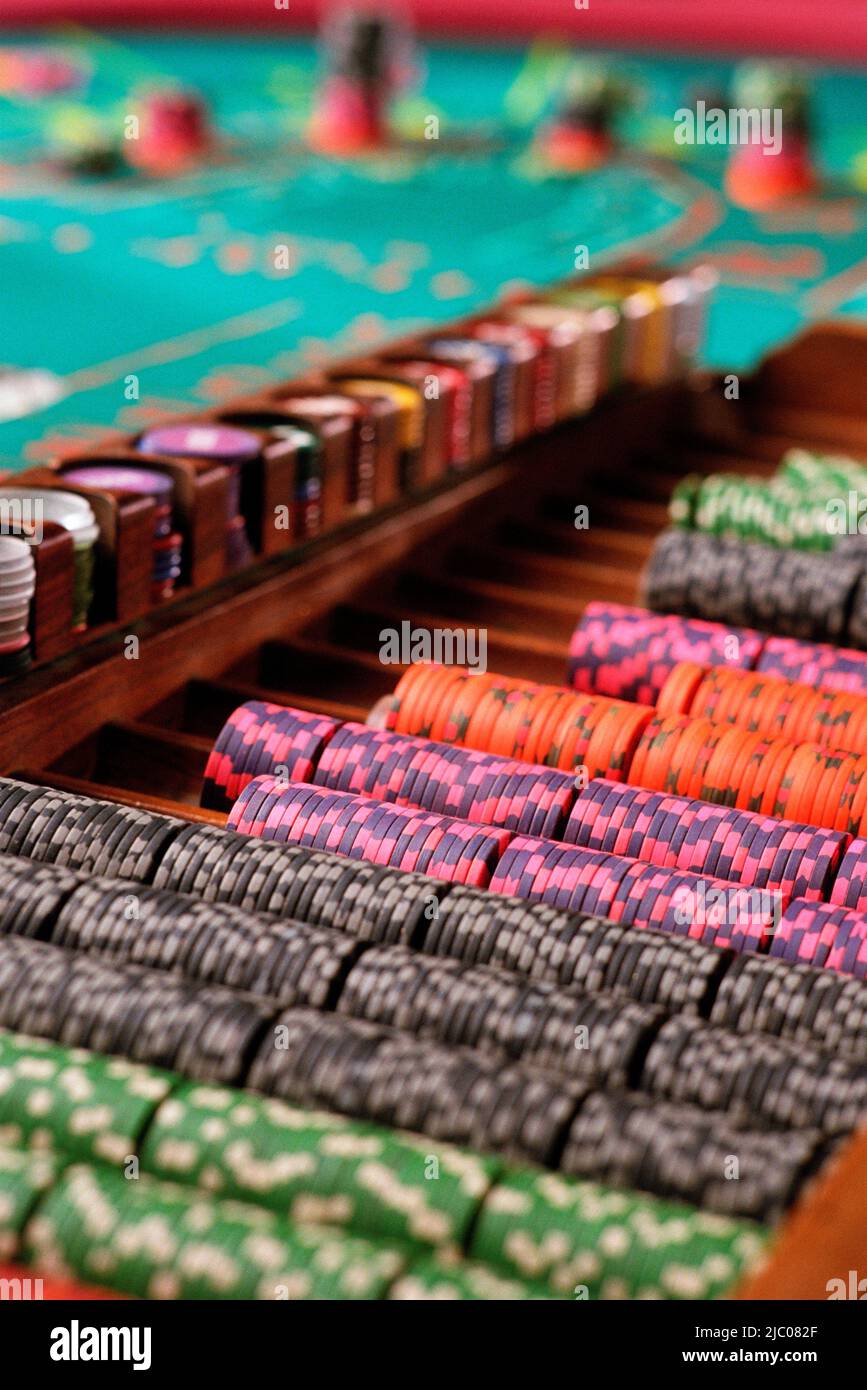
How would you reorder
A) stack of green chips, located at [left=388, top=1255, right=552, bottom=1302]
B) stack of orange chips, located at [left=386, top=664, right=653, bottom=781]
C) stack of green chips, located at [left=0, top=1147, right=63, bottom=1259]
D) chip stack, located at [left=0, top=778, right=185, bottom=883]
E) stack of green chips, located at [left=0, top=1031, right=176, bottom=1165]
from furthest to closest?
stack of orange chips, located at [left=386, top=664, right=653, bottom=781], chip stack, located at [left=0, top=778, right=185, bottom=883], stack of green chips, located at [left=0, top=1031, right=176, bottom=1165], stack of green chips, located at [left=0, top=1147, right=63, bottom=1259], stack of green chips, located at [left=388, top=1255, right=552, bottom=1302]

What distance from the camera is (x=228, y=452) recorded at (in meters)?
4.59

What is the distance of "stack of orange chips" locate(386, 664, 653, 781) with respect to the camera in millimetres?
3924

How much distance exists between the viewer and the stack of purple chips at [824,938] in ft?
10.5

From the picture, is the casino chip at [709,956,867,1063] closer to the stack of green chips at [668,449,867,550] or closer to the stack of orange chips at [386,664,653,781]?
the stack of orange chips at [386,664,653,781]

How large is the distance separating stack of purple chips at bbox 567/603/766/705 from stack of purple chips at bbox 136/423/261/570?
0.81 metres

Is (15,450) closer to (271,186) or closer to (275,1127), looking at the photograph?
(275,1127)

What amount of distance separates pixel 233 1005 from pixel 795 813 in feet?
4.39

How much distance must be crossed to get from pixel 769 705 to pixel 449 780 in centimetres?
77

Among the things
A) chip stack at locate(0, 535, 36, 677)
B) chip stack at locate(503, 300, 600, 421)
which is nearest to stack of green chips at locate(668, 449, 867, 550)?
chip stack at locate(503, 300, 600, 421)

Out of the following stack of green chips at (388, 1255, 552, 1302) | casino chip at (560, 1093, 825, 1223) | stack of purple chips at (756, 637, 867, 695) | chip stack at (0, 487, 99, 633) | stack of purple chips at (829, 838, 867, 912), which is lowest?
stack of green chips at (388, 1255, 552, 1302)

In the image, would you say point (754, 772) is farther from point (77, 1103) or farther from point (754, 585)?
point (77, 1103)

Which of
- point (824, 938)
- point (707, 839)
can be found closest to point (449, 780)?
point (707, 839)

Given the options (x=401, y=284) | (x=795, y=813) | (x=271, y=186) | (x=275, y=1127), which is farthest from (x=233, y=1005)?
(x=271, y=186)

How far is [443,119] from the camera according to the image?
1295cm
